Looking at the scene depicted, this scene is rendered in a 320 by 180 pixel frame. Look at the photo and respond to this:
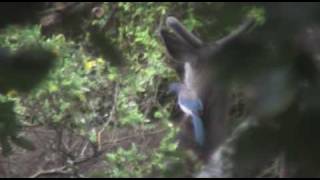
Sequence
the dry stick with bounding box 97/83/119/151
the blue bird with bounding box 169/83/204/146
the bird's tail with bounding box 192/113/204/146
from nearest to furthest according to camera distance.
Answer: the bird's tail with bounding box 192/113/204/146, the blue bird with bounding box 169/83/204/146, the dry stick with bounding box 97/83/119/151

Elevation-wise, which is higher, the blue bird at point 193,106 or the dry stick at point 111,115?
the dry stick at point 111,115

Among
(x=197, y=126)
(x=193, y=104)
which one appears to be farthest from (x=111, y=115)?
(x=197, y=126)

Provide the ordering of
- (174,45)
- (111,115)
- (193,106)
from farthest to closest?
1. (111,115)
2. (193,106)
3. (174,45)

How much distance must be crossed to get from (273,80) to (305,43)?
0.11m

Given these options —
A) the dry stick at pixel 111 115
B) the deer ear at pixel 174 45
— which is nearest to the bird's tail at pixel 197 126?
the deer ear at pixel 174 45

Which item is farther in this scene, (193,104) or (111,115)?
(111,115)

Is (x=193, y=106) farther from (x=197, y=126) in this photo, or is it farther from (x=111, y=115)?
(x=111, y=115)

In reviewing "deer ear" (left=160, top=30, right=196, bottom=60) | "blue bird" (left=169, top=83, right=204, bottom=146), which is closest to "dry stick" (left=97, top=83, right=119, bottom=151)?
"blue bird" (left=169, top=83, right=204, bottom=146)

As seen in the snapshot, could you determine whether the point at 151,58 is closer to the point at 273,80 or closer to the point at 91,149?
the point at 91,149

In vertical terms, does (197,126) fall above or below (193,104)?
below

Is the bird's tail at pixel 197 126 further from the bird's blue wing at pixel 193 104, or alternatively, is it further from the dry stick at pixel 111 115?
the dry stick at pixel 111 115

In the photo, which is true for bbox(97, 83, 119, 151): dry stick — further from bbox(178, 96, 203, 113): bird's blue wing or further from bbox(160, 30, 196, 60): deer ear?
bbox(160, 30, 196, 60): deer ear

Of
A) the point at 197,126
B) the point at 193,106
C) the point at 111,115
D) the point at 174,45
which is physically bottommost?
the point at 197,126

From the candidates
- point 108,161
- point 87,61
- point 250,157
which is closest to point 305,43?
point 250,157
